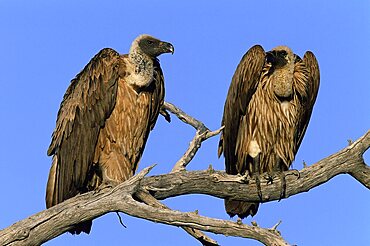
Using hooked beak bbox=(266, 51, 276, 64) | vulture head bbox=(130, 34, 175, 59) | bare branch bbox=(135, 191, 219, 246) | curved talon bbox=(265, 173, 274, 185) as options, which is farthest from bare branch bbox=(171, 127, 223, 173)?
hooked beak bbox=(266, 51, 276, 64)

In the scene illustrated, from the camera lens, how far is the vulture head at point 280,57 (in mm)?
9266

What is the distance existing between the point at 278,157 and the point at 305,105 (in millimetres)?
655

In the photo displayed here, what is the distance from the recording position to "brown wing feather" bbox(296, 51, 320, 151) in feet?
30.3

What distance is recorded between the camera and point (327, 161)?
8336 millimetres

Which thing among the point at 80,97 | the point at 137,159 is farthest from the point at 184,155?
the point at 80,97

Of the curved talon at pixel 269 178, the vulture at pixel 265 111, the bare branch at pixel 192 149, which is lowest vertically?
the curved talon at pixel 269 178

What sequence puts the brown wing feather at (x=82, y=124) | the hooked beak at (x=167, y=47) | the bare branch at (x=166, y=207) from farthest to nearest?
the hooked beak at (x=167, y=47), the brown wing feather at (x=82, y=124), the bare branch at (x=166, y=207)

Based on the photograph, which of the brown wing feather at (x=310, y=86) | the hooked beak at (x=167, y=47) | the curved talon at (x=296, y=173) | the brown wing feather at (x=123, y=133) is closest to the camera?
the curved talon at (x=296, y=173)

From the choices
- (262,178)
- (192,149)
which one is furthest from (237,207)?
(192,149)

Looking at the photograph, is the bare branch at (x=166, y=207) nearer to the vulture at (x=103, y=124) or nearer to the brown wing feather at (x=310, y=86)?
the vulture at (x=103, y=124)

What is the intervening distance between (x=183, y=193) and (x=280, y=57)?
2241mm

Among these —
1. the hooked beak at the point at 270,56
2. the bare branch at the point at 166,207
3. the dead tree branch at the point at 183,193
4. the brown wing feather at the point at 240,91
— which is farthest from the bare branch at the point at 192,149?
the hooked beak at the point at 270,56

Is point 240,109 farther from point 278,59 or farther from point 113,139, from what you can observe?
point 113,139

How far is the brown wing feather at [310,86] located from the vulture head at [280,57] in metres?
0.19
